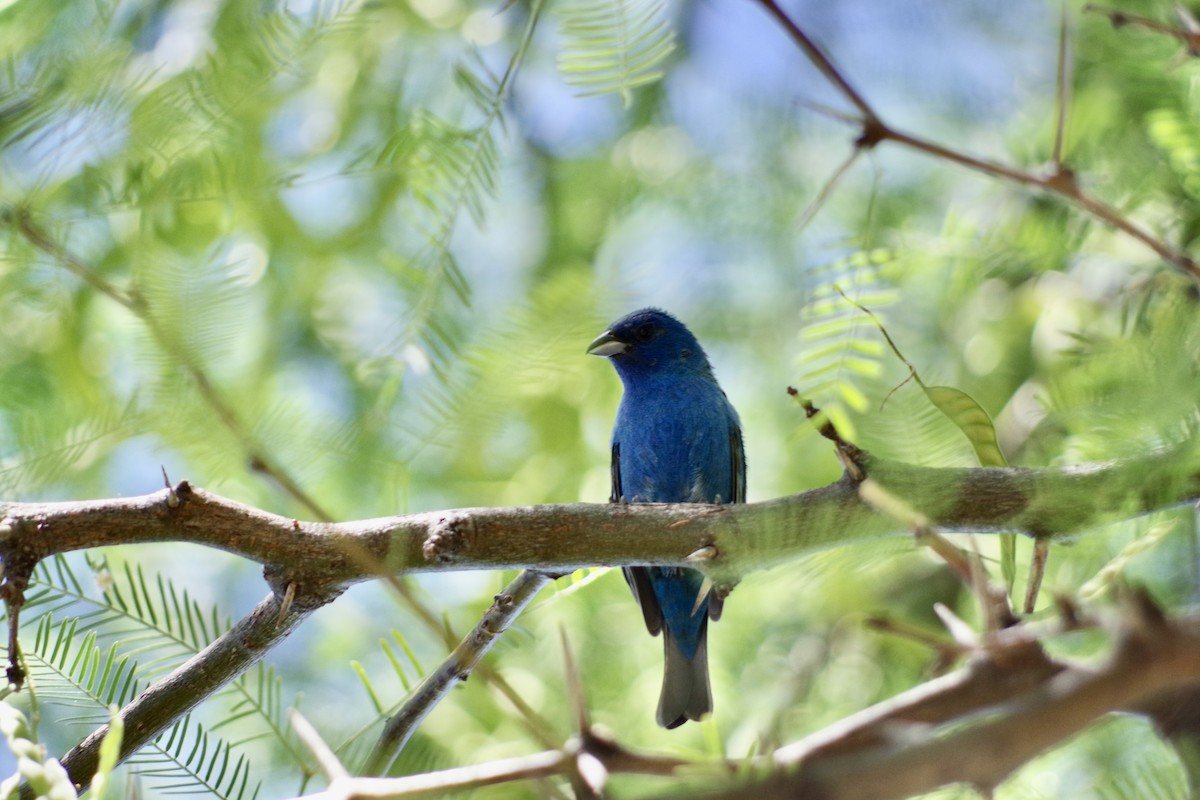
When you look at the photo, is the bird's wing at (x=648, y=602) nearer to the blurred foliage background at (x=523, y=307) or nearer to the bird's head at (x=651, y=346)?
the blurred foliage background at (x=523, y=307)

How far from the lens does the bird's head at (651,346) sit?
563 cm

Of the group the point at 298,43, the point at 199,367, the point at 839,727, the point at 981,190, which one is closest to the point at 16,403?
the point at 199,367

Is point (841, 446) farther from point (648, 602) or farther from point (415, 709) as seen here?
point (648, 602)

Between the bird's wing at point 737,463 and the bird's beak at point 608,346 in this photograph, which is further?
the bird's beak at point 608,346

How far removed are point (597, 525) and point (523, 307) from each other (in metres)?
1.12

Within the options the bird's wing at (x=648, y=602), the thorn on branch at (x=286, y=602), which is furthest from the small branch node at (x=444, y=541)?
the bird's wing at (x=648, y=602)

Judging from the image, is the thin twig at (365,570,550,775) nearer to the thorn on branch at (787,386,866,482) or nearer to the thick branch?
the thick branch

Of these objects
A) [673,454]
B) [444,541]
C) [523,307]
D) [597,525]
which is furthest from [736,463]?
[444,541]

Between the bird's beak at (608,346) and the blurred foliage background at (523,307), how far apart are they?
0.16 m

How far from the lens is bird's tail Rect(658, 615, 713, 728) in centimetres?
424

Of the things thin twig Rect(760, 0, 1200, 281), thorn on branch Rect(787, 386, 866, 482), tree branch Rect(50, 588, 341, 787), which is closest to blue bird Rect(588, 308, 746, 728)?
tree branch Rect(50, 588, 341, 787)

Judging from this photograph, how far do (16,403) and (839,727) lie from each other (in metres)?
3.35

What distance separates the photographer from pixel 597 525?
249 cm

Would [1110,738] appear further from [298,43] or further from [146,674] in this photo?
[298,43]
